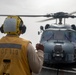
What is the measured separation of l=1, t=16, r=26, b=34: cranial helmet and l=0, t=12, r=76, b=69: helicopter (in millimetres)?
6009

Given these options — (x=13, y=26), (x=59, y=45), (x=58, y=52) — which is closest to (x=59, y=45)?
(x=59, y=45)

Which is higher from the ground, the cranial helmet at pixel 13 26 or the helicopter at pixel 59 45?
the cranial helmet at pixel 13 26

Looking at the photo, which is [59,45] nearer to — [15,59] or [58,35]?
[58,35]

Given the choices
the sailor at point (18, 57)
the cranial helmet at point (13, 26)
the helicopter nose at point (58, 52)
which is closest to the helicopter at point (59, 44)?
the helicopter nose at point (58, 52)

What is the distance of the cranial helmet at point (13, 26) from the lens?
3295mm

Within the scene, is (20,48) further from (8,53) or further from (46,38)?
(46,38)

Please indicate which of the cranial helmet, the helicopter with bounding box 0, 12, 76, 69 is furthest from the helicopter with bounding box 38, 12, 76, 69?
the cranial helmet

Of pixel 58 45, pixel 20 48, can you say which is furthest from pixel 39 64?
pixel 58 45

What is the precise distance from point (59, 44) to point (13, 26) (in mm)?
6491

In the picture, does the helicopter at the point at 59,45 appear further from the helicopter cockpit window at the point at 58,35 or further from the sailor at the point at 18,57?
the sailor at the point at 18,57

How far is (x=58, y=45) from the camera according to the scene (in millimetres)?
9508

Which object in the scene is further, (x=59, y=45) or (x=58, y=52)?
(x=59, y=45)

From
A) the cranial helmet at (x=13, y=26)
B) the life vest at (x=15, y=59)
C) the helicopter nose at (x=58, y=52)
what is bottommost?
the helicopter nose at (x=58, y=52)

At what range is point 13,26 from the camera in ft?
10.8
